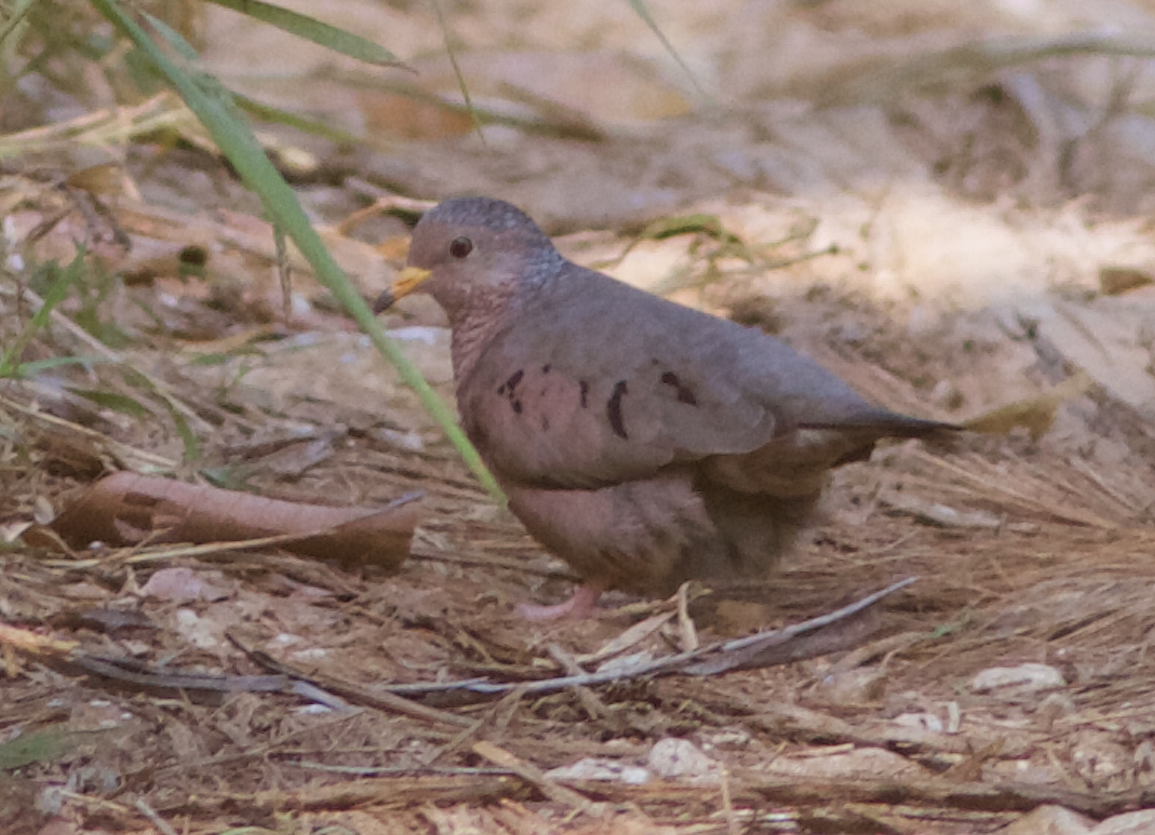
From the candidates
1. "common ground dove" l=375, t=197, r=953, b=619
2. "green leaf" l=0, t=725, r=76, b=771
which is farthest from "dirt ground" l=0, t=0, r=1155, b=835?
"common ground dove" l=375, t=197, r=953, b=619

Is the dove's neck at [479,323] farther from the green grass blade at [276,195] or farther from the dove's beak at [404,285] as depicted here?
the green grass blade at [276,195]

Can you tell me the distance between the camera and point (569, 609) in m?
2.33

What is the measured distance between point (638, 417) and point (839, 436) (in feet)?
1.09

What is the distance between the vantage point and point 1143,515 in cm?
274


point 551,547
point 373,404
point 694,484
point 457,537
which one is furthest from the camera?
point 373,404

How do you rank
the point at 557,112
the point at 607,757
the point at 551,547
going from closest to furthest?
the point at 607,757 → the point at 551,547 → the point at 557,112

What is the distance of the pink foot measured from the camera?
90.7 inches

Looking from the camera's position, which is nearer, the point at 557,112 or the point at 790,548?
the point at 790,548

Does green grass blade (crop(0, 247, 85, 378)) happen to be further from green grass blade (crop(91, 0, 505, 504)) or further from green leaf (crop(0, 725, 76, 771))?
green leaf (crop(0, 725, 76, 771))

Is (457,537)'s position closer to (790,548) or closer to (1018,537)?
(790,548)

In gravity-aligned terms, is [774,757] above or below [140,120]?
below

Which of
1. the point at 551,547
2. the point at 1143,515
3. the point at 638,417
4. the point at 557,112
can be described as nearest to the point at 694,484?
the point at 638,417

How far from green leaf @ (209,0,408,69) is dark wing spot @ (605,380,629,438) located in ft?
2.11

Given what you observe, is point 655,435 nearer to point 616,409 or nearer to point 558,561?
point 616,409
